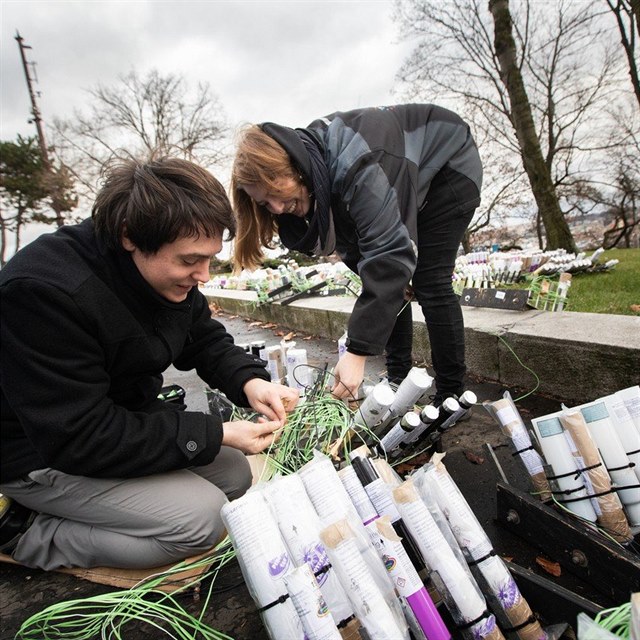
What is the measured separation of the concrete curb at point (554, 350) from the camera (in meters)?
2.14

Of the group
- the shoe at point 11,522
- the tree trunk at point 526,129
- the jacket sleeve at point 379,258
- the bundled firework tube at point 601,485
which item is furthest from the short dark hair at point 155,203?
the tree trunk at point 526,129

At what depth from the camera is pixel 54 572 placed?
1.59 meters

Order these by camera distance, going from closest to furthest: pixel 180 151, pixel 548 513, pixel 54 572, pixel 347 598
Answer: pixel 347 598 < pixel 548 513 < pixel 180 151 < pixel 54 572

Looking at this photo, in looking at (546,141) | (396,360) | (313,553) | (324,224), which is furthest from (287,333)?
(546,141)

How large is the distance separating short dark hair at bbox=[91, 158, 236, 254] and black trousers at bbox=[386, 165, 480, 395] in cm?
118

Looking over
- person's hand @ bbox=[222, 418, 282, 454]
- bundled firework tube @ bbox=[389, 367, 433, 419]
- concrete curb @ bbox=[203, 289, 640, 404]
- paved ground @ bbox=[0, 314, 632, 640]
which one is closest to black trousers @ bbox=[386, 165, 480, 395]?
paved ground @ bbox=[0, 314, 632, 640]

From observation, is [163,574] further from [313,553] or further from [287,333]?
[287,333]

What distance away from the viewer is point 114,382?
1.50 metres

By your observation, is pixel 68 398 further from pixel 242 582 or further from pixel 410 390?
pixel 410 390

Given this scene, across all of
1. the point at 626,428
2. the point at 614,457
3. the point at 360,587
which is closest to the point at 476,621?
the point at 360,587

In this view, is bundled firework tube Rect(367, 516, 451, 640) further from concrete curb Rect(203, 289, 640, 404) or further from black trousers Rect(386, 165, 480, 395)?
concrete curb Rect(203, 289, 640, 404)

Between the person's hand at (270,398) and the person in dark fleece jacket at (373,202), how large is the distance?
0.21 metres

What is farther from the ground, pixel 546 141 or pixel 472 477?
pixel 546 141

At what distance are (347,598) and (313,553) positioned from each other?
0.43 ft
